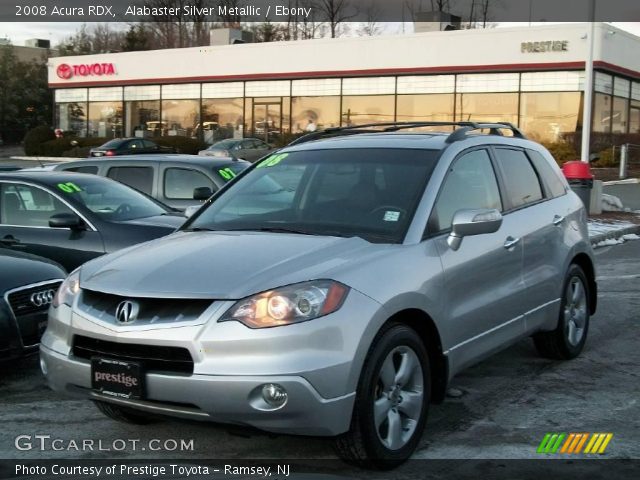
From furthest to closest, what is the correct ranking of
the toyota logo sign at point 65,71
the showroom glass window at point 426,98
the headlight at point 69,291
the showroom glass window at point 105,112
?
the toyota logo sign at point 65,71
the showroom glass window at point 105,112
the showroom glass window at point 426,98
the headlight at point 69,291

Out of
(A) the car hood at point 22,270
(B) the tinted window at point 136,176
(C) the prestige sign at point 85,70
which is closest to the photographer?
(A) the car hood at point 22,270

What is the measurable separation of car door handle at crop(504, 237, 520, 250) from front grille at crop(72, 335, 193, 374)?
2.37 metres

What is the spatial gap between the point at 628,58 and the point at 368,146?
3565 cm

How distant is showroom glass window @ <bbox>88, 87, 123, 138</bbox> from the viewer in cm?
5031

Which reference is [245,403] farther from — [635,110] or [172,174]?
[635,110]

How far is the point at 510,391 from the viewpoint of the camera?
224 inches

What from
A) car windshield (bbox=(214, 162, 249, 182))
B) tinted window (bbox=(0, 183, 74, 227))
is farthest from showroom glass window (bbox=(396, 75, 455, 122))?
tinted window (bbox=(0, 183, 74, 227))

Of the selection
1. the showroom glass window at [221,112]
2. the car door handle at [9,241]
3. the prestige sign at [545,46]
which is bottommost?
the car door handle at [9,241]

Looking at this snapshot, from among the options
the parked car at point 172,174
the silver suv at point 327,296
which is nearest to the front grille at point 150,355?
the silver suv at point 327,296

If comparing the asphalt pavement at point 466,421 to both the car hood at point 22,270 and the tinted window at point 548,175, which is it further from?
the tinted window at point 548,175

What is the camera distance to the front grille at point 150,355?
391cm

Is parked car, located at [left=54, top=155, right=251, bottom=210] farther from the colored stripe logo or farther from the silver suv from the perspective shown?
the colored stripe logo

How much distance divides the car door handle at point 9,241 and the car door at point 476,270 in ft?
15.5

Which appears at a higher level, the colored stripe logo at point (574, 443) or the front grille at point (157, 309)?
the front grille at point (157, 309)
